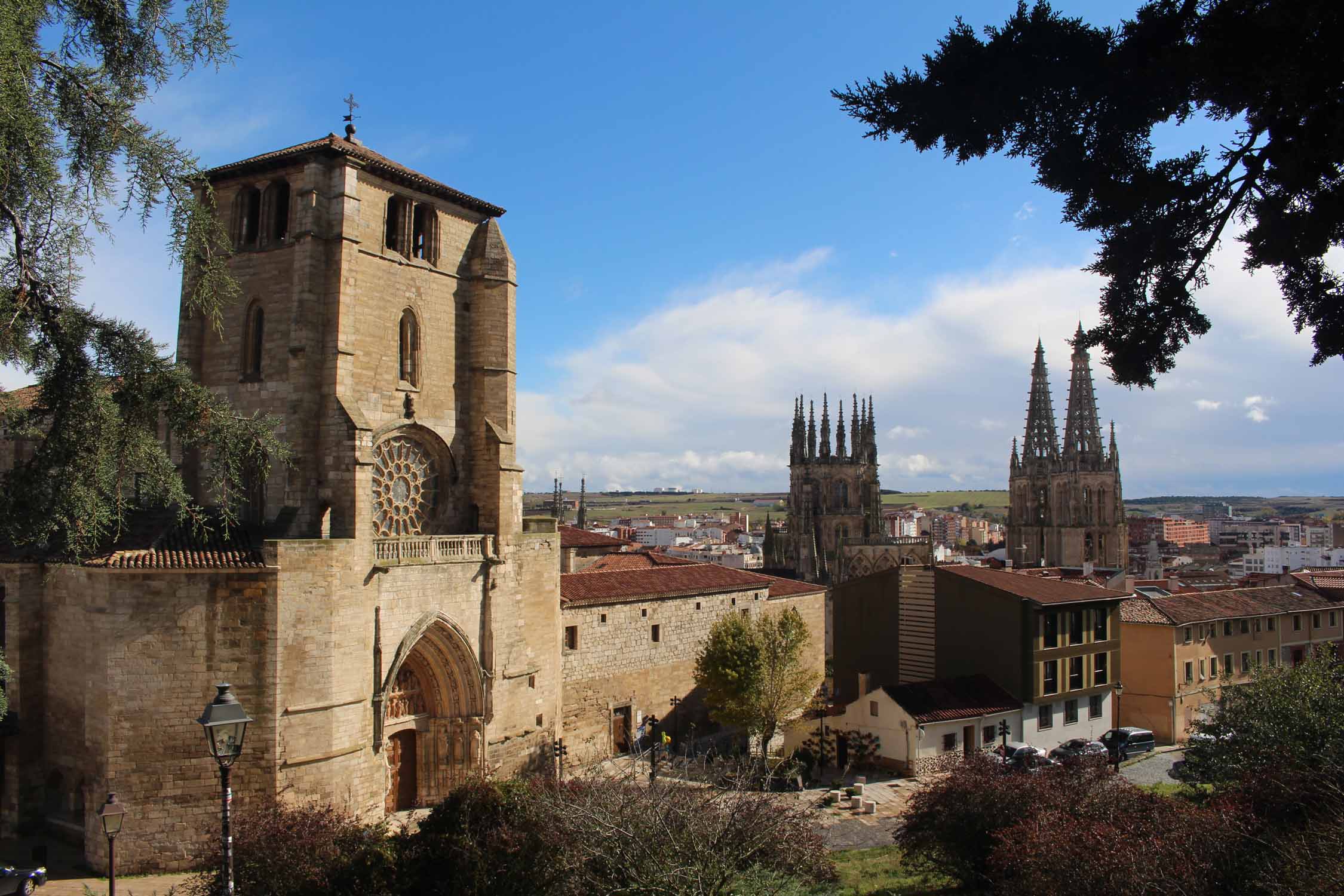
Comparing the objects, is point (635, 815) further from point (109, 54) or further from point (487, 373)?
point (487, 373)

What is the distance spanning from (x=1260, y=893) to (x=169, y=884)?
632 inches

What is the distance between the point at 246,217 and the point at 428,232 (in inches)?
158

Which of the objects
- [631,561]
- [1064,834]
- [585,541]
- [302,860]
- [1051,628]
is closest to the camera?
[1064,834]

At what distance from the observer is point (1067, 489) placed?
7794 cm

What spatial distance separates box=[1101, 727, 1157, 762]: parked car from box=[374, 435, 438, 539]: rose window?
67.0 ft

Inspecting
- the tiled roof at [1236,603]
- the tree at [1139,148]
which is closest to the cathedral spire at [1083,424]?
the tiled roof at [1236,603]

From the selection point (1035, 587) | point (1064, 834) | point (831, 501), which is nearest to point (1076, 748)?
point (1035, 587)

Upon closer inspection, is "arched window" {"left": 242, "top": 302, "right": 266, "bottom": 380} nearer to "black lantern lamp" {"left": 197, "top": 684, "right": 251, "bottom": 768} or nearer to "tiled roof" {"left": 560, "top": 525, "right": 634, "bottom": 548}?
"black lantern lamp" {"left": 197, "top": 684, "right": 251, "bottom": 768}

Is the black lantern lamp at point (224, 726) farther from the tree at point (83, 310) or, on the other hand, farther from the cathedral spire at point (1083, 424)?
the cathedral spire at point (1083, 424)

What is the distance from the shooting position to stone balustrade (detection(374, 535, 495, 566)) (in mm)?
19672

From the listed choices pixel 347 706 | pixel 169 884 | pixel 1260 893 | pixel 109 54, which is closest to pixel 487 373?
pixel 347 706

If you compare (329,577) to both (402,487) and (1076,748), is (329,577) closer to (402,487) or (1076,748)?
(402,487)

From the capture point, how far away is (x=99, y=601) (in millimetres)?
16828

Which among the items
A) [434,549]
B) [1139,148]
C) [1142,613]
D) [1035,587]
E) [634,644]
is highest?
[1139,148]
